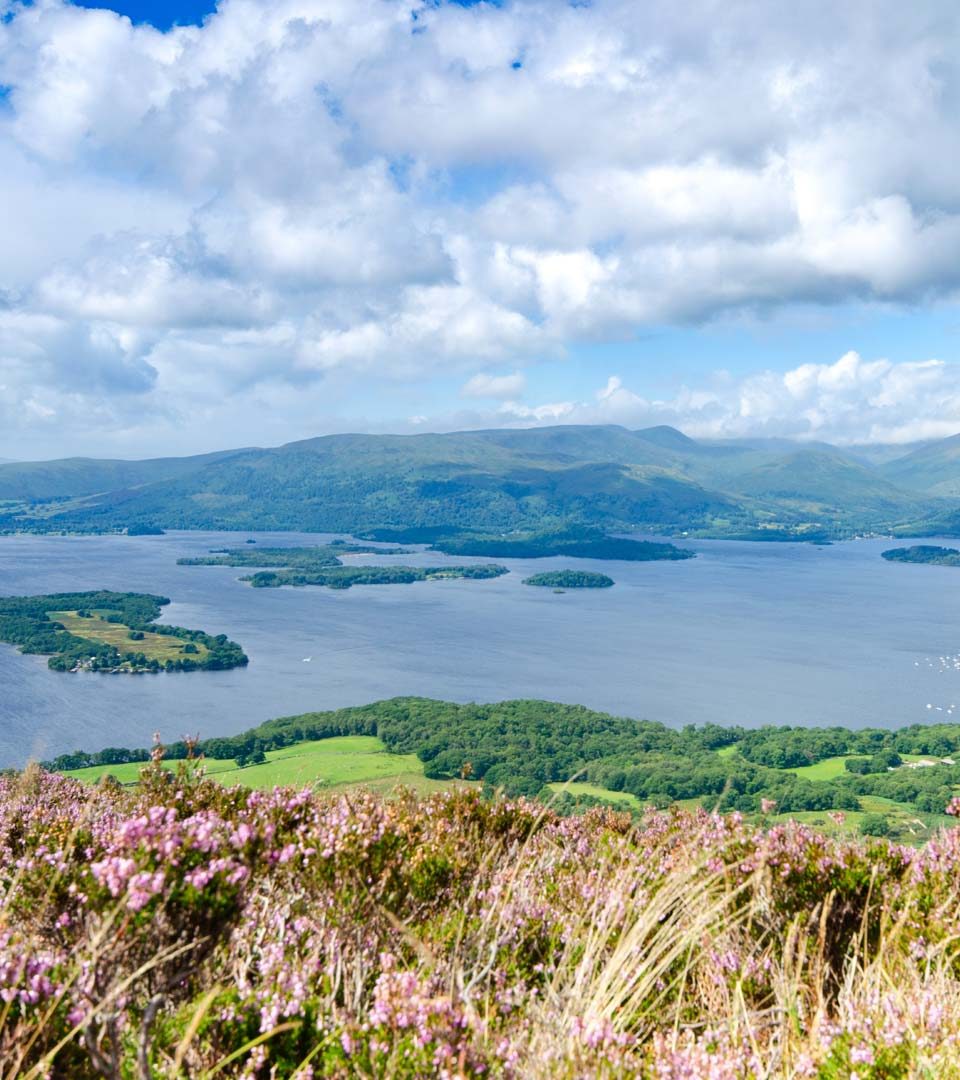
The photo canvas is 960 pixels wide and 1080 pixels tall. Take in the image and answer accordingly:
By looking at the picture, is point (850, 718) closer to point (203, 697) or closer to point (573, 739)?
point (573, 739)

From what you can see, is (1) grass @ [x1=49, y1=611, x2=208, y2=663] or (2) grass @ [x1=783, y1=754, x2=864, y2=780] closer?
(2) grass @ [x1=783, y1=754, x2=864, y2=780]

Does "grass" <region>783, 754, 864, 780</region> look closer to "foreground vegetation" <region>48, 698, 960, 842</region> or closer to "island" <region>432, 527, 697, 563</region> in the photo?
"foreground vegetation" <region>48, 698, 960, 842</region>

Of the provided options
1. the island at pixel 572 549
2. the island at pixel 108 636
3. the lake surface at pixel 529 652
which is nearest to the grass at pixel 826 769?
the lake surface at pixel 529 652

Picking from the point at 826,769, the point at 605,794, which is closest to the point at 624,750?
the point at 605,794

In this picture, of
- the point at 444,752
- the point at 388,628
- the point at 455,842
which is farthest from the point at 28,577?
the point at 455,842

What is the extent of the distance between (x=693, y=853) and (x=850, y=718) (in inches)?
2434

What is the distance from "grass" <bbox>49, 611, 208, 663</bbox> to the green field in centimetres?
2807

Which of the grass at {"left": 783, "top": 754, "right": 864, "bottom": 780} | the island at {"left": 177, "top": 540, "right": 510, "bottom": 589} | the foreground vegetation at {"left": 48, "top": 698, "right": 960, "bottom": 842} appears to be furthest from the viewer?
the island at {"left": 177, "top": 540, "right": 510, "bottom": 589}

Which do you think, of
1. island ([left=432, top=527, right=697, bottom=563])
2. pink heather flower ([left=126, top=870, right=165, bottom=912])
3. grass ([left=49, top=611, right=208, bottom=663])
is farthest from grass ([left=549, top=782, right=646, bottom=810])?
island ([left=432, top=527, right=697, bottom=563])

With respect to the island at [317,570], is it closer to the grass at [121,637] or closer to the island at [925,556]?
the grass at [121,637]

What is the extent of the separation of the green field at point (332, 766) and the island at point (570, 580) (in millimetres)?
78086

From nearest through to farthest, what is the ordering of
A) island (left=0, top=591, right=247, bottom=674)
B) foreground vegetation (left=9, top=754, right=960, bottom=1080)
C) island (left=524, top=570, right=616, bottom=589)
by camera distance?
1. foreground vegetation (left=9, top=754, right=960, bottom=1080)
2. island (left=0, top=591, right=247, bottom=674)
3. island (left=524, top=570, right=616, bottom=589)

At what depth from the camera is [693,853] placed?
4945 mm

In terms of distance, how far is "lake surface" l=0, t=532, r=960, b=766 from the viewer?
61.7m
